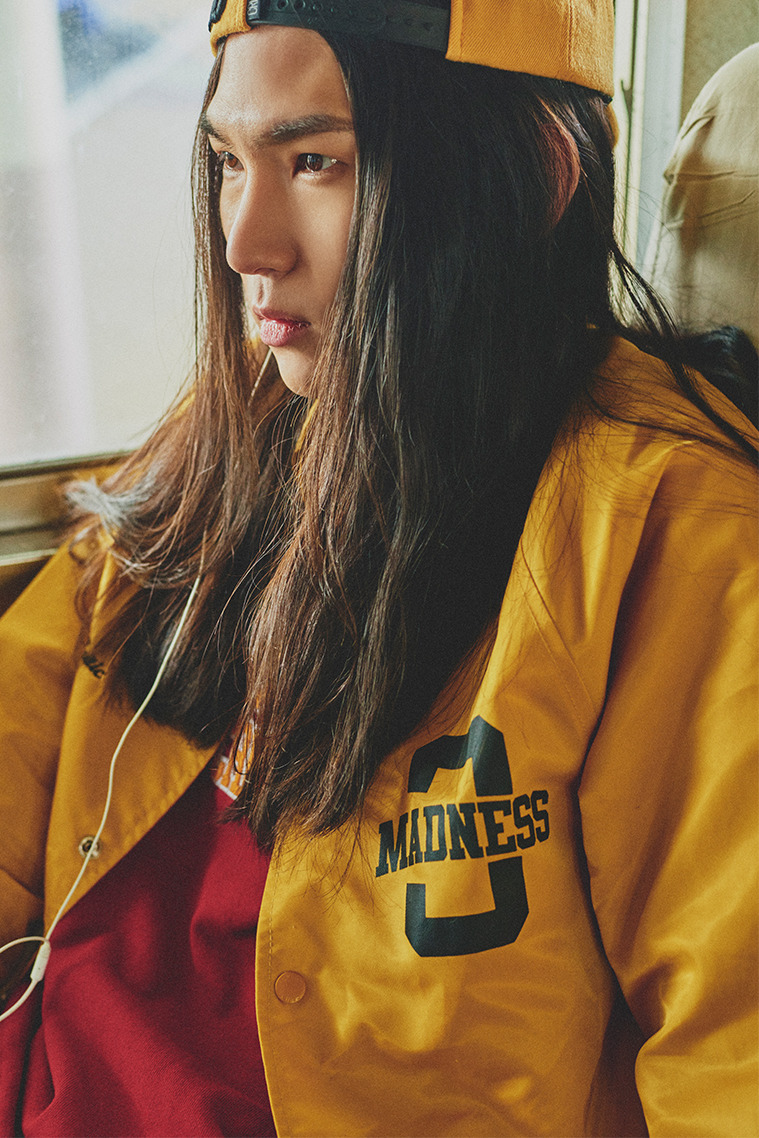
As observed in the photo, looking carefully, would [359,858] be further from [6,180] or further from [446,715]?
[6,180]

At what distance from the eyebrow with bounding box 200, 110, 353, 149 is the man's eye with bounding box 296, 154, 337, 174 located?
0.02 meters

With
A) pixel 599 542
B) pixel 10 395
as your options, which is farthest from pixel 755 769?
pixel 10 395

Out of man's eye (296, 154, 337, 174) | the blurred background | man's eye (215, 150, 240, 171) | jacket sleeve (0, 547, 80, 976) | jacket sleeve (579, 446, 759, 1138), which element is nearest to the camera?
jacket sleeve (579, 446, 759, 1138)

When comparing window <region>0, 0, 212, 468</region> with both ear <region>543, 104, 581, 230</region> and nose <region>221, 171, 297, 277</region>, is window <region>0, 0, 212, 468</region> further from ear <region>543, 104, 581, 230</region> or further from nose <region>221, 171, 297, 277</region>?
ear <region>543, 104, 581, 230</region>

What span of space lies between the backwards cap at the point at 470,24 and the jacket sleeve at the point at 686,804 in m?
0.36

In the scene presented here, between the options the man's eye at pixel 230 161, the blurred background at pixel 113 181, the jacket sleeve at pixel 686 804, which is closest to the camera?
the jacket sleeve at pixel 686 804

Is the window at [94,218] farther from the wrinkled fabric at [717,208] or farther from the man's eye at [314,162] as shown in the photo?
the wrinkled fabric at [717,208]

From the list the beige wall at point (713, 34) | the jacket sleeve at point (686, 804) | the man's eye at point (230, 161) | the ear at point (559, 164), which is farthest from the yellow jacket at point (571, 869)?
the beige wall at point (713, 34)

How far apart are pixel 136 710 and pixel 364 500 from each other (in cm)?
41

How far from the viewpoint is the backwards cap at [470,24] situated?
27.8 inches

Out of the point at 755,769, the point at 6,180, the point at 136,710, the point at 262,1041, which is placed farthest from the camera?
the point at 6,180

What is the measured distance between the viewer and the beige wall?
1078 millimetres

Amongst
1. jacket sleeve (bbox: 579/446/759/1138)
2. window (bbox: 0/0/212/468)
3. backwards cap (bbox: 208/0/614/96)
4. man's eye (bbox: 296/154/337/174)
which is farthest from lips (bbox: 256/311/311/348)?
window (bbox: 0/0/212/468)

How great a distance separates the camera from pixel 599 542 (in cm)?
71
